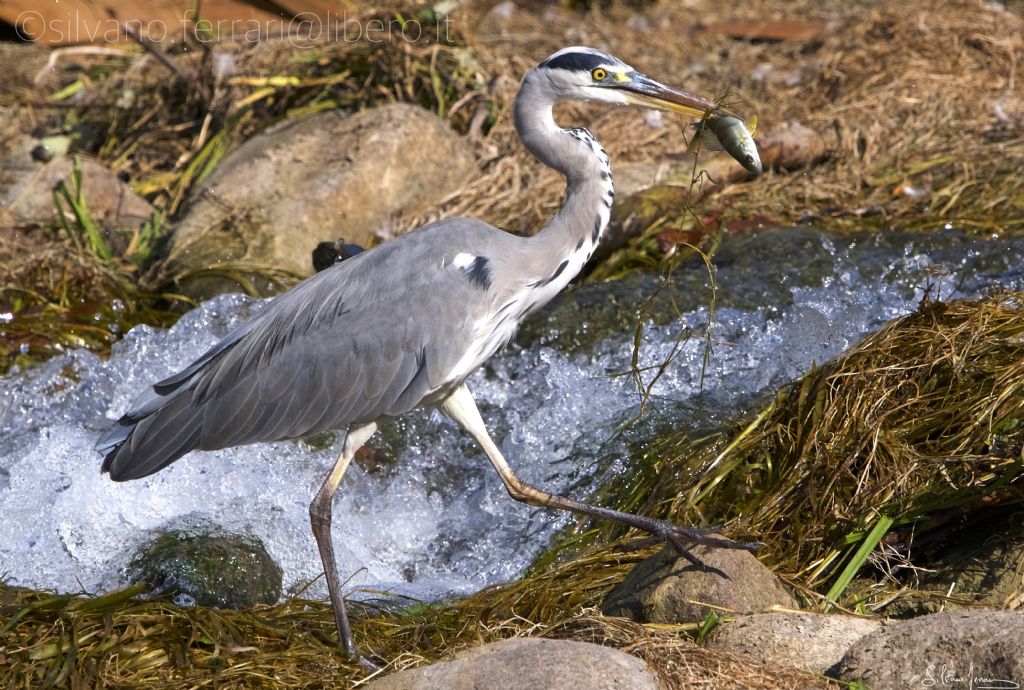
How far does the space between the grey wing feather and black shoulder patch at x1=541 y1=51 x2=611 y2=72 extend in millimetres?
634

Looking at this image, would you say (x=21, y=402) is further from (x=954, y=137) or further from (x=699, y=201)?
(x=954, y=137)

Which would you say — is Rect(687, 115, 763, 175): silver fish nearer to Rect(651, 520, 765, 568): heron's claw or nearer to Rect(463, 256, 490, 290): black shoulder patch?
Rect(463, 256, 490, 290): black shoulder patch

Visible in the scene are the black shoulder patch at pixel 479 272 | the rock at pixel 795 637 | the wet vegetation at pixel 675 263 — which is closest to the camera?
the rock at pixel 795 637

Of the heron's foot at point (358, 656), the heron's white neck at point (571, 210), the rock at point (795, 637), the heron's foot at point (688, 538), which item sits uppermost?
the heron's white neck at point (571, 210)

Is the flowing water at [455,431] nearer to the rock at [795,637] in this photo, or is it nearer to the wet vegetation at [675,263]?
the wet vegetation at [675,263]

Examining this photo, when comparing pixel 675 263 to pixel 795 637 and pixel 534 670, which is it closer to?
pixel 795 637

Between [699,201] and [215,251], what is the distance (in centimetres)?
261

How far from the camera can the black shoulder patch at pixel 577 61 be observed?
12.8ft

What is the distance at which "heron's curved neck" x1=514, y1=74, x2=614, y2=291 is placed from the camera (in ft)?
12.7

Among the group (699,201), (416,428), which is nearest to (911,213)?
(699,201)

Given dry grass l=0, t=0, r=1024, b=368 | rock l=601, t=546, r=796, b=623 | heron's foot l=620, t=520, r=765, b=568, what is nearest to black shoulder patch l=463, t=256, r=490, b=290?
heron's foot l=620, t=520, r=765, b=568

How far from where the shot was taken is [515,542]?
4.48 m
